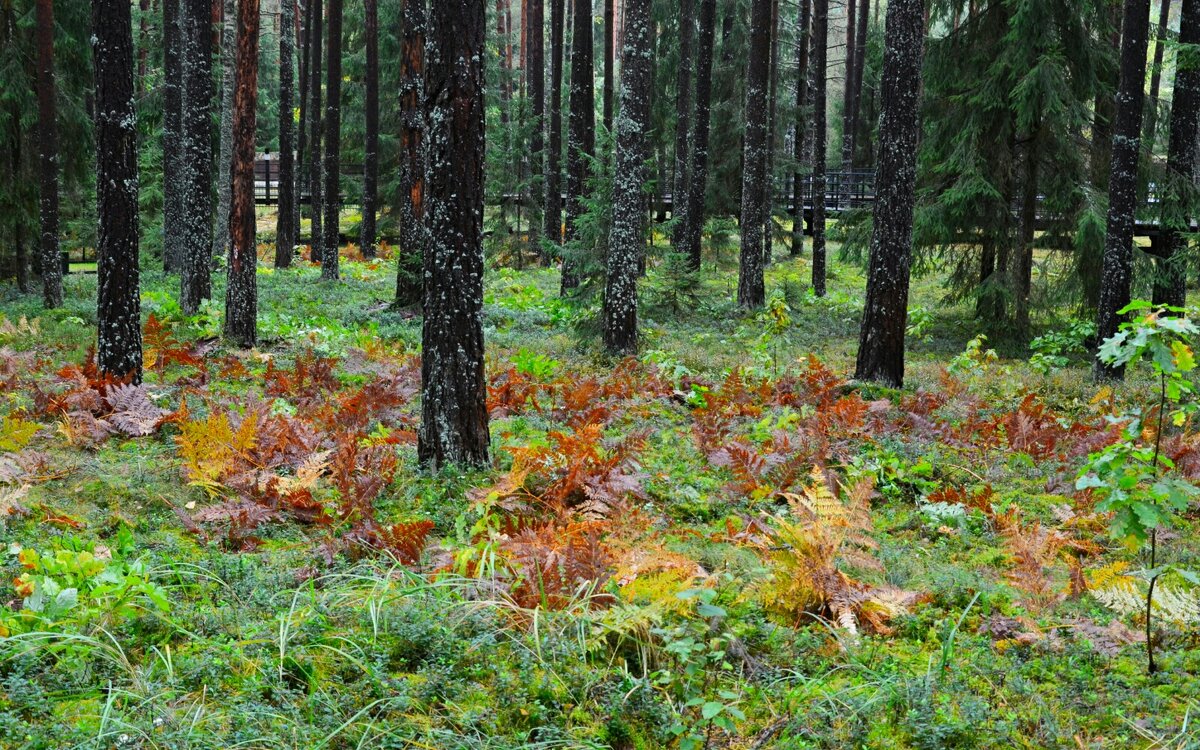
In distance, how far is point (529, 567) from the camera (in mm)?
5012

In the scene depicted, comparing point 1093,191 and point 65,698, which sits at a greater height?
point 1093,191

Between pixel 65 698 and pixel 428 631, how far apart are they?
1426mm

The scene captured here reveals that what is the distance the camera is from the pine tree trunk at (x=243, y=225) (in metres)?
13.8

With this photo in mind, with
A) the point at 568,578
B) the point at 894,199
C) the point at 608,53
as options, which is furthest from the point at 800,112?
the point at 568,578

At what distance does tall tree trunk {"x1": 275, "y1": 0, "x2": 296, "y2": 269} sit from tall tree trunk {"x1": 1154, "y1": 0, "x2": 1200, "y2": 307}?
17057 millimetres

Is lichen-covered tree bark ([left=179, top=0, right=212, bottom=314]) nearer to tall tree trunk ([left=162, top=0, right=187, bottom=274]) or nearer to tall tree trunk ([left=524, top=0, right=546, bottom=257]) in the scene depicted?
tall tree trunk ([left=162, top=0, right=187, bottom=274])

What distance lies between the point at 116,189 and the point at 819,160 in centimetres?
1809

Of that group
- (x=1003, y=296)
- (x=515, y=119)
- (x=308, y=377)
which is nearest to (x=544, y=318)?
(x=308, y=377)

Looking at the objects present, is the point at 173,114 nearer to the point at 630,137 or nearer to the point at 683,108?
the point at 630,137

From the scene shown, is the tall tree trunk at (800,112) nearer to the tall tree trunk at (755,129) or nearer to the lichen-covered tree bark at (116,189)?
the tall tree trunk at (755,129)

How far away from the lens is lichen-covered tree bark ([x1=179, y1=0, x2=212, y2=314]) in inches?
563

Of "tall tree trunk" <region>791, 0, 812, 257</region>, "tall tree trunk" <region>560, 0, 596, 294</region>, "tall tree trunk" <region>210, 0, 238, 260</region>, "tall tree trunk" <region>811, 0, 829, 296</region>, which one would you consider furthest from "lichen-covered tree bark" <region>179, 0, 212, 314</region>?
"tall tree trunk" <region>791, 0, 812, 257</region>

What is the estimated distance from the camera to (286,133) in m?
24.9

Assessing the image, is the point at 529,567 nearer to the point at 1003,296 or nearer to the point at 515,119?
the point at 1003,296
